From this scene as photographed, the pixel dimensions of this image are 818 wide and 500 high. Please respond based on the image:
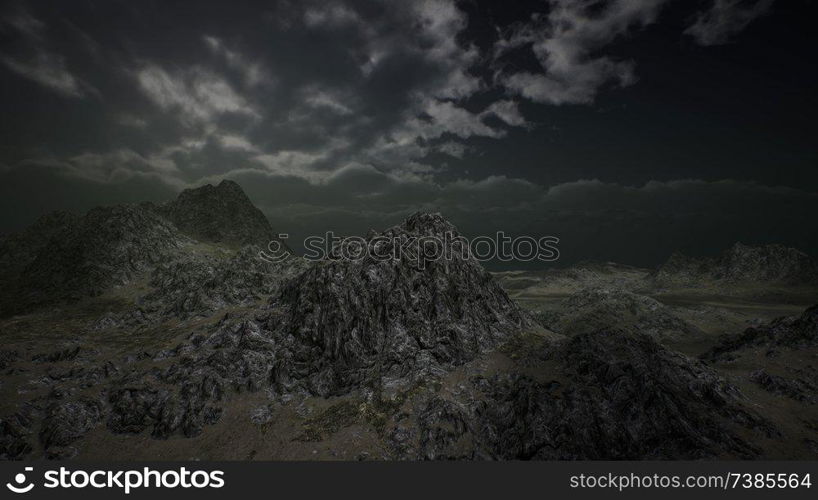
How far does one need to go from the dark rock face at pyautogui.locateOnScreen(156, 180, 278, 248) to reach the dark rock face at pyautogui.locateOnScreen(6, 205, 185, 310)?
35296 mm

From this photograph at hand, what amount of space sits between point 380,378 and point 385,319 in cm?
946

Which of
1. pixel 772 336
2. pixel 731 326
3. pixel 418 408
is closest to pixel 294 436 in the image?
pixel 418 408

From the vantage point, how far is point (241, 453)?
3719 cm

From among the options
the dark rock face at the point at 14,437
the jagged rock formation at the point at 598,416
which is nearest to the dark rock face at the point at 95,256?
the dark rock face at the point at 14,437

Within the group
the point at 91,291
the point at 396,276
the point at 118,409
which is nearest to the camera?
the point at 118,409

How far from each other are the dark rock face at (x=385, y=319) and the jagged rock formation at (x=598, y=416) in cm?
856

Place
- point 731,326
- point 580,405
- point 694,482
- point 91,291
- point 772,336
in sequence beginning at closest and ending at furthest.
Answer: point 694,482, point 580,405, point 772,336, point 91,291, point 731,326

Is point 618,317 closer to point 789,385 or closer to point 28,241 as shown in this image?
point 789,385

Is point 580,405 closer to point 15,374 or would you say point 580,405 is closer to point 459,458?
point 459,458

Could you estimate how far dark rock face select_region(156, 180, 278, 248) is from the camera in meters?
147

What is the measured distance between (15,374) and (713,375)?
93958mm
